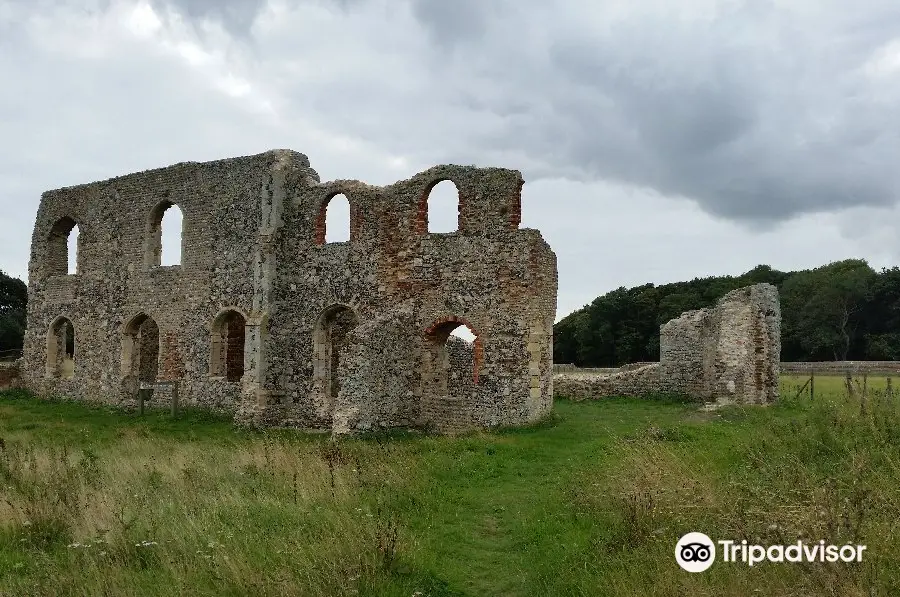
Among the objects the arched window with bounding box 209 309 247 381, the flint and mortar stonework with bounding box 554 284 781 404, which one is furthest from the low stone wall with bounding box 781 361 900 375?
the arched window with bounding box 209 309 247 381

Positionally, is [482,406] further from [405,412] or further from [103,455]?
[103,455]

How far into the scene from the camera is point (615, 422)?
1631 centimetres

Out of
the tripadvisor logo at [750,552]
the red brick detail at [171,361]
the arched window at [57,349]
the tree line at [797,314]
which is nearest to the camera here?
the tripadvisor logo at [750,552]

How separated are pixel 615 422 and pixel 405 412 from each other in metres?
4.97

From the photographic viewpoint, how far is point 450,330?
16.6m

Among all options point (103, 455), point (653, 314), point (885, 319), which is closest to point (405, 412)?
point (103, 455)

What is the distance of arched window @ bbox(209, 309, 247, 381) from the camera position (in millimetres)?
19406

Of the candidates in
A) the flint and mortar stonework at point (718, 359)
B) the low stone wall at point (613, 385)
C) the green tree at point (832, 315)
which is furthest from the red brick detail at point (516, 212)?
the green tree at point (832, 315)

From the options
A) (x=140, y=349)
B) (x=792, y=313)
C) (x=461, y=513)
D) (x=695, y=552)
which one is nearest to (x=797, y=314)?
(x=792, y=313)

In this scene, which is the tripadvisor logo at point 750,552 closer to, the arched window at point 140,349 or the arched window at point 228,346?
the arched window at point 228,346

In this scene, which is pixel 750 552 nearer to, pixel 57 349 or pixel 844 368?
pixel 57 349

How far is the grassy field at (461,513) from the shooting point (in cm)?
585

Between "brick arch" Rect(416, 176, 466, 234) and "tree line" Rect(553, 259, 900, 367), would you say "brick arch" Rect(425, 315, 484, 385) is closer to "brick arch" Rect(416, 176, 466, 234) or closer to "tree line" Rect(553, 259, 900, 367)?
"brick arch" Rect(416, 176, 466, 234)

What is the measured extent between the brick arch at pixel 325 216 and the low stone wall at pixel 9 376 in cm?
1451
